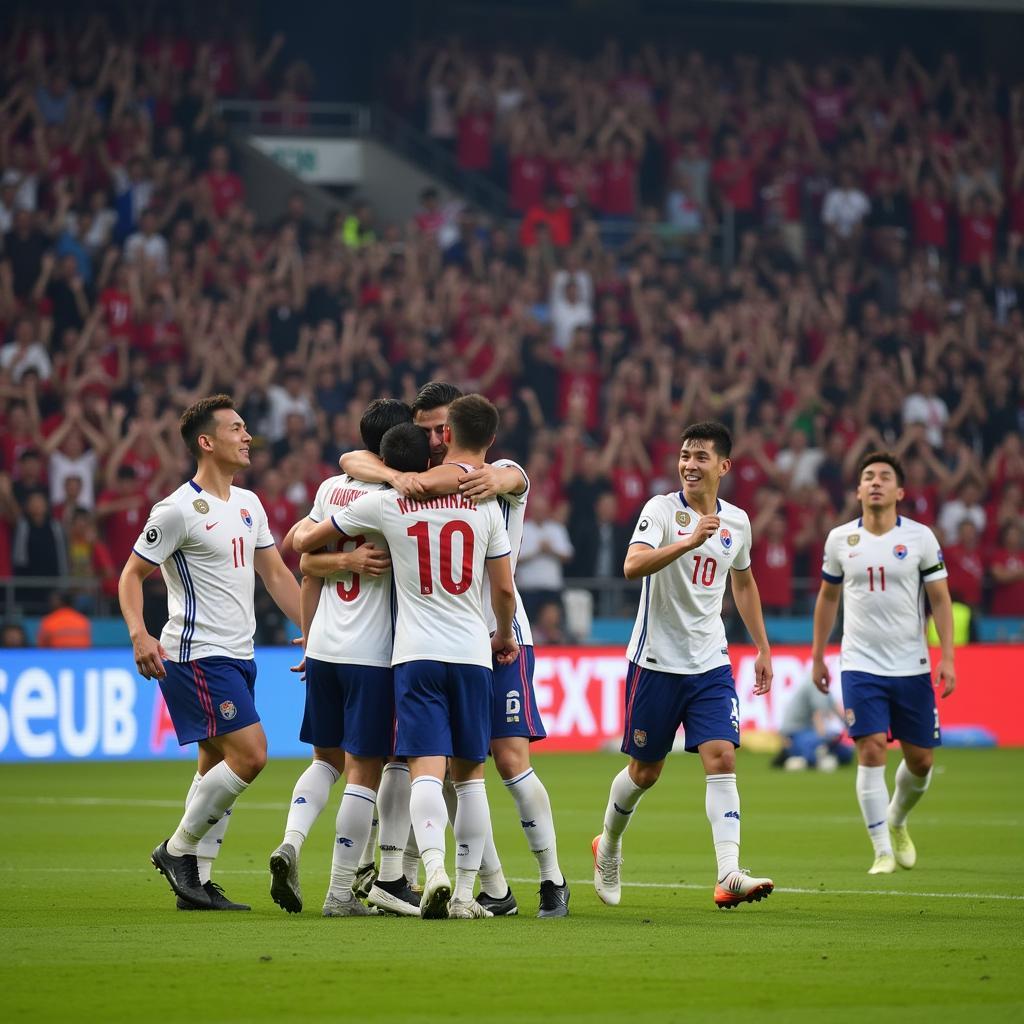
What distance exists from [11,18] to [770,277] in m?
11.7

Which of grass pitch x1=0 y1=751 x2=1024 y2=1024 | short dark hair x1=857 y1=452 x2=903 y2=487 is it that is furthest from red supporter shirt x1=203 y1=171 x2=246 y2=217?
short dark hair x1=857 y1=452 x2=903 y2=487

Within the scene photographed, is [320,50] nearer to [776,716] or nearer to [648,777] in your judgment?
[776,716]

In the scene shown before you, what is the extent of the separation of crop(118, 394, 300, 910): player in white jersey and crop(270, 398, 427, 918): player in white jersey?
1.32 feet

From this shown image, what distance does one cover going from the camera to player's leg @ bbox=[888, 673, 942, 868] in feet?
38.9

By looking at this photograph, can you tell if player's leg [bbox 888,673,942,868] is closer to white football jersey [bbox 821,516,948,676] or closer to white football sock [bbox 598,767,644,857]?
white football jersey [bbox 821,516,948,676]

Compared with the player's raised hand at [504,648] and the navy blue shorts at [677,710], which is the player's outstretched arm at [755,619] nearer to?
the navy blue shorts at [677,710]

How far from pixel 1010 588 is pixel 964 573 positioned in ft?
3.19

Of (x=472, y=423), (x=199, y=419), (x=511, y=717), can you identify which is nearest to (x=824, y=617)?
(x=511, y=717)

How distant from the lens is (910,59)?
34.8 m

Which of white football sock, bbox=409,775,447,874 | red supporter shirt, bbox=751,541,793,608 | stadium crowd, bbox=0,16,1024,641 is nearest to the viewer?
white football sock, bbox=409,775,447,874

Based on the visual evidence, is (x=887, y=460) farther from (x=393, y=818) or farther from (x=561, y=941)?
(x=561, y=941)

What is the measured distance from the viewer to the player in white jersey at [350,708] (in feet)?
29.3

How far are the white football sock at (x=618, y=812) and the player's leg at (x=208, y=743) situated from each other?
1.77 metres

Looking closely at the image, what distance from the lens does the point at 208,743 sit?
9.53m
